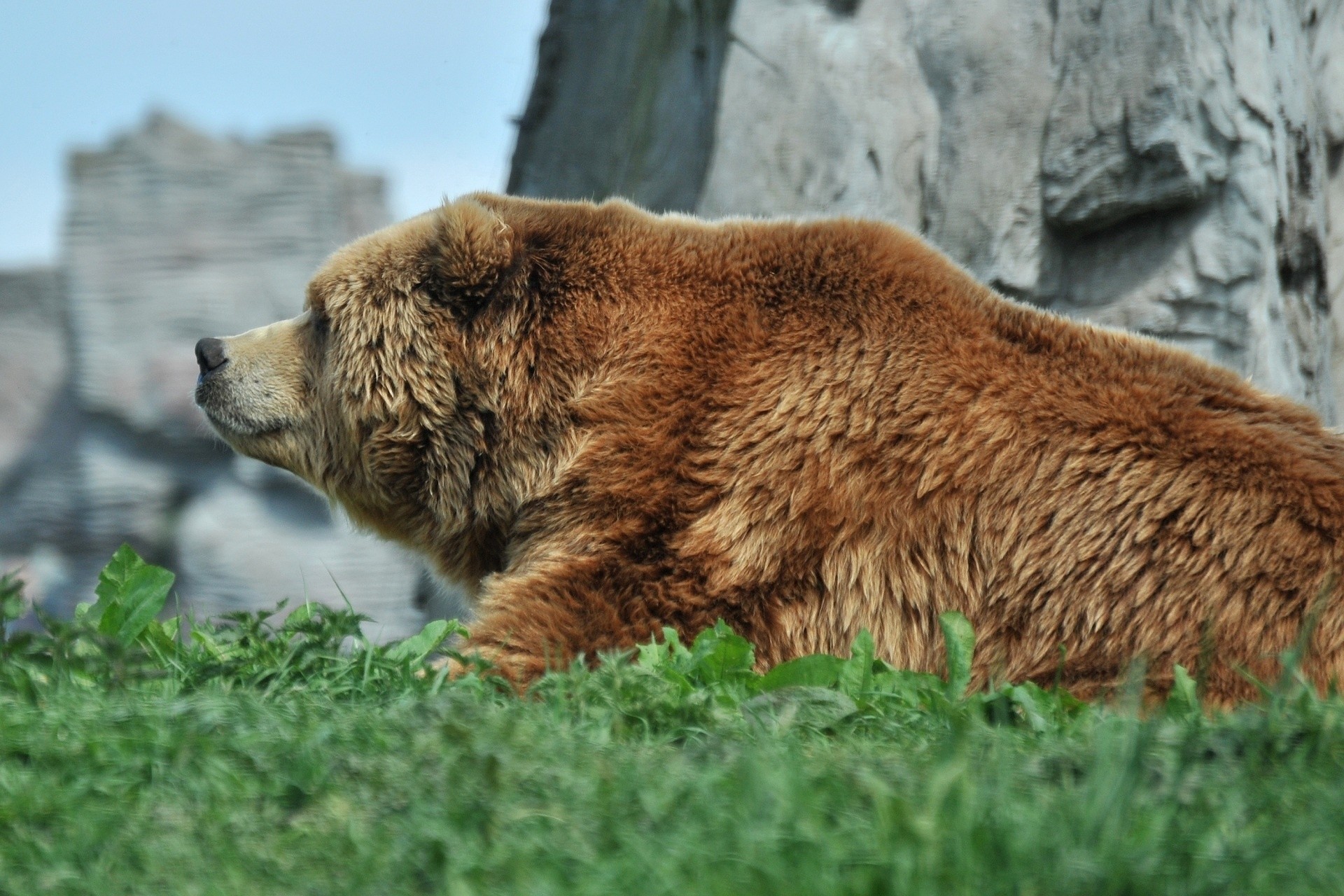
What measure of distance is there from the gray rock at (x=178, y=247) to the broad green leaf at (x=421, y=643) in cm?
597

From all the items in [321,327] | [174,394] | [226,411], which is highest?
[321,327]

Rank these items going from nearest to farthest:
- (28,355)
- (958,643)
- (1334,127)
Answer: (958,643), (1334,127), (28,355)

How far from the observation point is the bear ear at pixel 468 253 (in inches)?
149

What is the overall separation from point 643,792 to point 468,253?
2367mm

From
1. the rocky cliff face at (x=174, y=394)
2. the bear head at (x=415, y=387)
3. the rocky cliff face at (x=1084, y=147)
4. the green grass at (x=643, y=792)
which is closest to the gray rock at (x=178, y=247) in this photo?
the rocky cliff face at (x=174, y=394)

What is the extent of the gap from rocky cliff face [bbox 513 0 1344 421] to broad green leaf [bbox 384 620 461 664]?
3.95 metres

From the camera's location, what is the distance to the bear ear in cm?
378

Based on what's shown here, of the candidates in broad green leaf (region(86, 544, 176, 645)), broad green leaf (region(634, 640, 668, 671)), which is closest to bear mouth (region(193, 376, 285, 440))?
broad green leaf (region(86, 544, 176, 645))

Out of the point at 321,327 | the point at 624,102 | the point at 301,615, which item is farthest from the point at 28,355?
the point at 301,615

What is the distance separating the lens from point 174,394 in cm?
865

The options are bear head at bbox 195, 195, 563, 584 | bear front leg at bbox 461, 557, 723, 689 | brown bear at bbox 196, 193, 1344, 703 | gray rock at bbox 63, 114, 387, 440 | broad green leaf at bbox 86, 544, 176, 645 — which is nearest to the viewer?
brown bear at bbox 196, 193, 1344, 703

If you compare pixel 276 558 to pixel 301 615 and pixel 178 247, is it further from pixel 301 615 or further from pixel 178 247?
pixel 301 615

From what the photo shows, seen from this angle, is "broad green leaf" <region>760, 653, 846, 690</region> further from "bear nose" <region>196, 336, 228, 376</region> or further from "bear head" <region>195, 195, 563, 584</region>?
"bear nose" <region>196, 336, 228, 376</region>

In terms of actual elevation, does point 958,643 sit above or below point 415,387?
below
